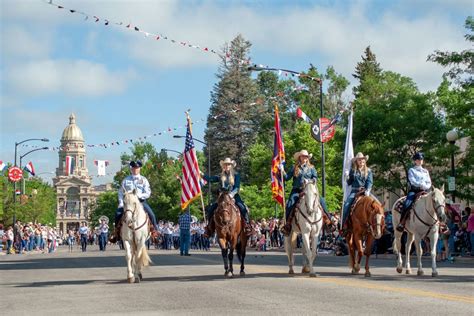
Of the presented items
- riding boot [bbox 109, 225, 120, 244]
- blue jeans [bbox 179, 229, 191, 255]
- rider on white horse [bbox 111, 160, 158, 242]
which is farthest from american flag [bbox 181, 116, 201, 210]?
riding boot [bbox 109, 225, 120, 244]

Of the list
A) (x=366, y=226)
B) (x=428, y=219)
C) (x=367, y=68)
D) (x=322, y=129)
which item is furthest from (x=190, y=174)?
(x=367, y=68)

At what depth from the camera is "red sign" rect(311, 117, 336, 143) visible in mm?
40906

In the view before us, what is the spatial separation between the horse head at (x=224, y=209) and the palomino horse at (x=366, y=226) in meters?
2.74

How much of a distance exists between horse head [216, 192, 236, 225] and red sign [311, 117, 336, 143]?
22.6 metres

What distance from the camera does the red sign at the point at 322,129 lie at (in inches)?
1610

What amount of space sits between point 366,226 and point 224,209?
10.3 ft

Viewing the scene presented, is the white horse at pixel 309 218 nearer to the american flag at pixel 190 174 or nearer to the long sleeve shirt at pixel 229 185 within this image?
the long sleeve shirt at pixel 229 185

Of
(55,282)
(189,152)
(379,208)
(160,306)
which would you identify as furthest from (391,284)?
(189,152)

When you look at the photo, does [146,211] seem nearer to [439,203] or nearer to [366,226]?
[366,226]

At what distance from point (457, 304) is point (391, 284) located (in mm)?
4079

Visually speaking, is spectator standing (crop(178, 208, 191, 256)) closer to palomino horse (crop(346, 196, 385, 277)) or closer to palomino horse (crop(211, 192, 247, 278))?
palomino horse (crop(211, 192, 247, 278))

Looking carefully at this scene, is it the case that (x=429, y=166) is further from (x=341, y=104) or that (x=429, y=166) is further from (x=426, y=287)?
(x=341, y=104)

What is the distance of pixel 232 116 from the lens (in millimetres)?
97500

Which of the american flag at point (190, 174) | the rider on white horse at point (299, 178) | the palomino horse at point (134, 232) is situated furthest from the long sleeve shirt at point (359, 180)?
the american flag at point (190, 174)
